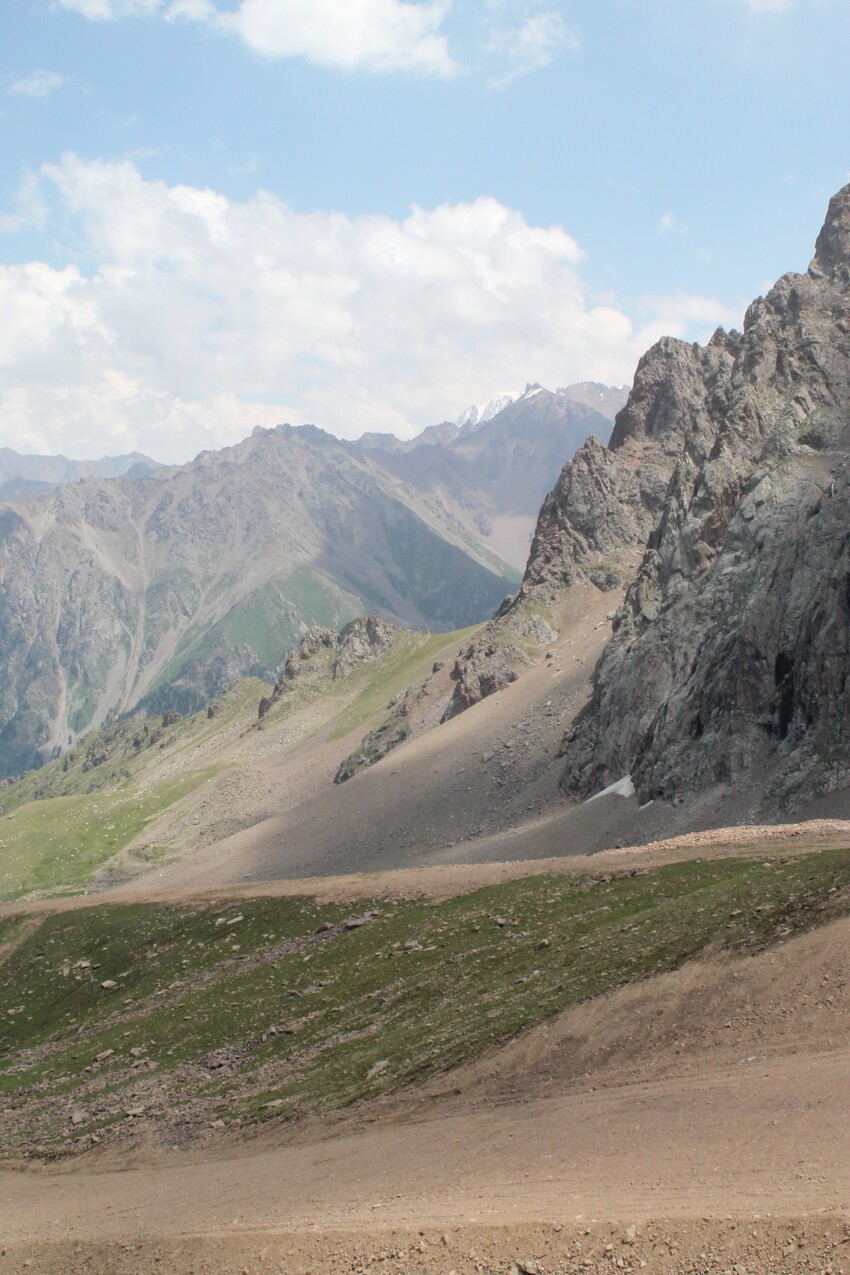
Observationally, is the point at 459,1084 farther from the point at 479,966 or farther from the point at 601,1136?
the point at 479,966

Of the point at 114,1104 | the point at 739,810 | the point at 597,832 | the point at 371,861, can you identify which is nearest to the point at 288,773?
the point at 371,861

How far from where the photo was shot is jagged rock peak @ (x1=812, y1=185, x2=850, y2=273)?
12531 centimetres

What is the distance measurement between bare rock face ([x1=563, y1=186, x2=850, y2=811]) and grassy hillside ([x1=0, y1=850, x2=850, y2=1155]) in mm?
24566

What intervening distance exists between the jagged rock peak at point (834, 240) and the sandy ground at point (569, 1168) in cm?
12193

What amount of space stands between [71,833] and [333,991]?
5108 inches

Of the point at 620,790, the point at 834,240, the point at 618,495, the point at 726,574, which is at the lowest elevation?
the point at 620,790

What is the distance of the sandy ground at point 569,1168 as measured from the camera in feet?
55.3

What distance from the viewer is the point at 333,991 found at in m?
38.2

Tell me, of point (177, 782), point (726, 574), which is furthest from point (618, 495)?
point (177, 782)

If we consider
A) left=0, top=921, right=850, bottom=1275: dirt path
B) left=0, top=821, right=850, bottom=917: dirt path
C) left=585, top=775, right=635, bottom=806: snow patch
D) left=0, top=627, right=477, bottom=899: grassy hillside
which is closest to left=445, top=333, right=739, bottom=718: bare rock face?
left=0, top=627, right=477, bottom=899: grassy hillside

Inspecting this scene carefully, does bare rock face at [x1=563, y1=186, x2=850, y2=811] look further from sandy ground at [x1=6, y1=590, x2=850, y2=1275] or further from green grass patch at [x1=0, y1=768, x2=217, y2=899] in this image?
green grass patch at [x1=0, y1=768, x2=217, y2=899]

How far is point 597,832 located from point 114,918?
3375 cm

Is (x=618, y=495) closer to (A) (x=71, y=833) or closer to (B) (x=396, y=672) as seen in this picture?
(B) (x=396, y=672)

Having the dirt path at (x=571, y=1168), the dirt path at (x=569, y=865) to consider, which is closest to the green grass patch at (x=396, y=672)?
the dirt path at (x=569, y=865)
